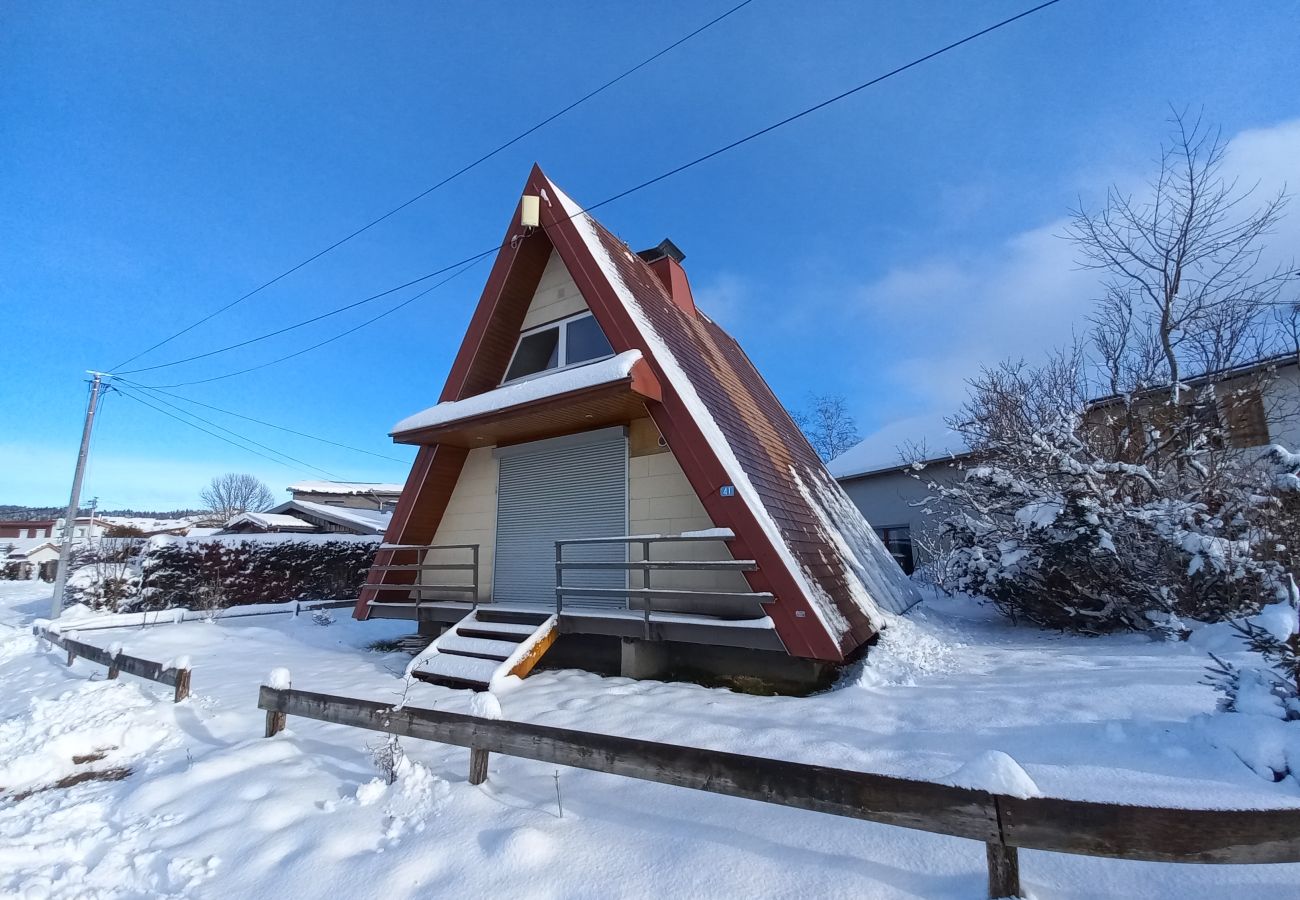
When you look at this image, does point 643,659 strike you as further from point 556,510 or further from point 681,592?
point 556,510

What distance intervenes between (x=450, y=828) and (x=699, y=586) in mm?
3844

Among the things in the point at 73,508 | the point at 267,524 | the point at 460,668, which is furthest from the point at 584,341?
the point at 267,524

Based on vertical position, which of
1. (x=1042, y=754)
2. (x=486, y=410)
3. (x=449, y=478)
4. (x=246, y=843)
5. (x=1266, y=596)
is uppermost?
(x=486, y=410)

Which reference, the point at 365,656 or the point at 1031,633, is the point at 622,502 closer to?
the point at 365,656

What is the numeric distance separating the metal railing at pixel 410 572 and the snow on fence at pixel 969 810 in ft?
17.0

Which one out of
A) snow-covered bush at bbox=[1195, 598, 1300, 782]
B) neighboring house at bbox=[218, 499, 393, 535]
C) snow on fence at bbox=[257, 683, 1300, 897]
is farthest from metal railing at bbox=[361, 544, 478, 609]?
neighboring house at bbox=[218, 499, 393, 535]

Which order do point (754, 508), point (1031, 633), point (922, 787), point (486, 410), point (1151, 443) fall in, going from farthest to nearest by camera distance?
1. point (1031, 633)
2. point (1151, 443)
3. point (486, 410)
4. point (754, 508)
5. point (922, 787)

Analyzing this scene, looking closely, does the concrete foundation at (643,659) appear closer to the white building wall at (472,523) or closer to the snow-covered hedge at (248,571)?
the white building wall at (472,523)

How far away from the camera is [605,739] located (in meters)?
3.22

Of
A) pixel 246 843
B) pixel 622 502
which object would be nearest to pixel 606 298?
pixel 622 502

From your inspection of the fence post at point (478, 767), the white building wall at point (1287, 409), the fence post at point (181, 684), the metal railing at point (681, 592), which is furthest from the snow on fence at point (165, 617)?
the white building wall at point (1287, 409)

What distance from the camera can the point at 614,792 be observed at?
363 centimetres

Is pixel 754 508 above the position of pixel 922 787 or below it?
above

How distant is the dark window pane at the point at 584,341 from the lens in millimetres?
8609
